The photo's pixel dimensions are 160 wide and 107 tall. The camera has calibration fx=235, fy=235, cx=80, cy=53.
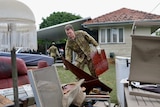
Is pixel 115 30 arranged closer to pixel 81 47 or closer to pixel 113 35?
pixel 113 35

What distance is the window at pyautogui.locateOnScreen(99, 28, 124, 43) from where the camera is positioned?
15.2m

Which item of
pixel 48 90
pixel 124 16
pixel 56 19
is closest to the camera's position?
pixel 48 90

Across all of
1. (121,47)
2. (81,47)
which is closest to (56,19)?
(121,47)

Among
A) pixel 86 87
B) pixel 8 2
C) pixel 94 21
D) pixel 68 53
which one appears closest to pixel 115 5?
pixel 94 21

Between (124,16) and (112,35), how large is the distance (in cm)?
147

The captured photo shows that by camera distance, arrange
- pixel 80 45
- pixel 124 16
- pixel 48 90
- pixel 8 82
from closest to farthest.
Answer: pixel 48 90
pixel 8 82
pixel 80 45
pixel 124 16

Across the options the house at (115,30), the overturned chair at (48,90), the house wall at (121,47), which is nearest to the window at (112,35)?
the house at (115,30)

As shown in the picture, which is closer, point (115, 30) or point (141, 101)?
point (141, 101)

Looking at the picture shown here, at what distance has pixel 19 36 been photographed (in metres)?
2.21

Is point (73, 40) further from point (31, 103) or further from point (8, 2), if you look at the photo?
point (8, 2)

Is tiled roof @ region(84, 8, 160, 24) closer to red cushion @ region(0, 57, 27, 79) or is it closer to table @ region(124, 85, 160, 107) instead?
red cushion @ region(0, 57, 27, 79)

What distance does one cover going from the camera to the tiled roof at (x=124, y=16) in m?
14.8

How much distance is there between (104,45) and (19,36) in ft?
44.1

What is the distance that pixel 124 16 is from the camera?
50.2ft
